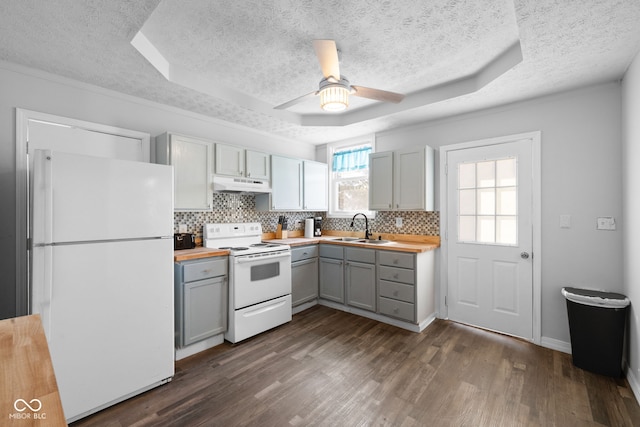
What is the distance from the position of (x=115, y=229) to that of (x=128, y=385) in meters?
1.09

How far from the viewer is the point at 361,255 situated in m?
3.56

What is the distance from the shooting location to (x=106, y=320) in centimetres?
196

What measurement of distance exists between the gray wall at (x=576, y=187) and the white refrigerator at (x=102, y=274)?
3.39 metres

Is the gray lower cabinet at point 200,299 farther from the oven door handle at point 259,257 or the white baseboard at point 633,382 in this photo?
the white baseboard at point 633,382

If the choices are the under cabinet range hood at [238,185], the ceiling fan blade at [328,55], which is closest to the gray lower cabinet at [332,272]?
the under cabinet range hood at [238,185]

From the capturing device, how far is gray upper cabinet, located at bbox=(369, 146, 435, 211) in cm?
341

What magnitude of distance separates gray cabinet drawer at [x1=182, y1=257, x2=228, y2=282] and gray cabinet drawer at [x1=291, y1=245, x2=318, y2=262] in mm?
965

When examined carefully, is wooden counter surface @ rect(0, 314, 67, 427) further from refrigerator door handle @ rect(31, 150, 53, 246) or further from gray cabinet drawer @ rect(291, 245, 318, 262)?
gray cabinet drawer @ rect(291, 245, 318, 262)

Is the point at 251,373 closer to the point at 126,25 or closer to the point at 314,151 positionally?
the point at 126,25

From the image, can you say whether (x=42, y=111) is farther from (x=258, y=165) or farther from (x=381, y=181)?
(x=381, y=181)

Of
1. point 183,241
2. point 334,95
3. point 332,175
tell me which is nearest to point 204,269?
point 183,241

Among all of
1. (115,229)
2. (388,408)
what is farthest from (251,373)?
(115,229)

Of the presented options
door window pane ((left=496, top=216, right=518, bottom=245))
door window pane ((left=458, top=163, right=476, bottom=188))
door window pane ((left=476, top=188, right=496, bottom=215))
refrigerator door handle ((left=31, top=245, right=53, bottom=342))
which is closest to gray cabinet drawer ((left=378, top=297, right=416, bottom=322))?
door window pane ((left=496, top=216, right=518, bottom=245))

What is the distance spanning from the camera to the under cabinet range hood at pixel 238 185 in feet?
10.5
